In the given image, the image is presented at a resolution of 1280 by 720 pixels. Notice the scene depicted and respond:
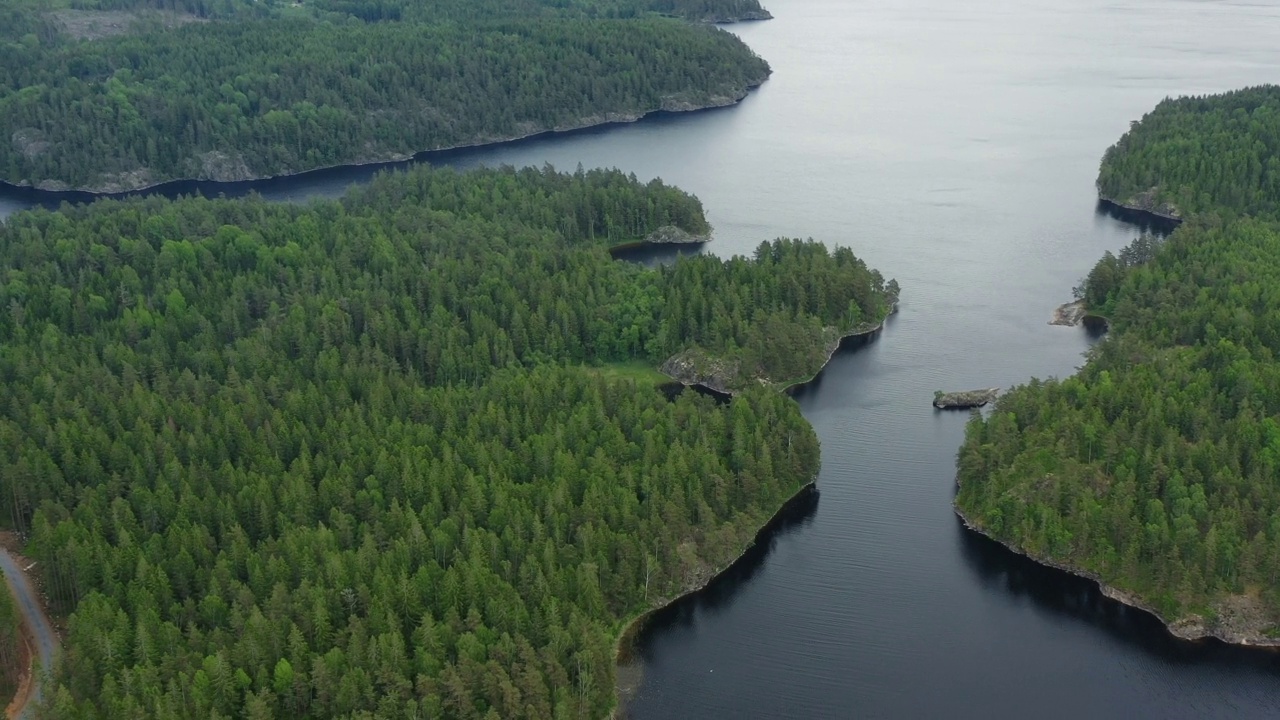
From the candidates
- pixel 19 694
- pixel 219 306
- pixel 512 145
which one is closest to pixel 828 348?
pixel 219 306

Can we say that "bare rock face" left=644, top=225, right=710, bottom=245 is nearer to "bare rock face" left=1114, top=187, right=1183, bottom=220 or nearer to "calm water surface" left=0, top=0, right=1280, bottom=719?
"calm water surface" left=0, top=0, right=1280, bottom=719

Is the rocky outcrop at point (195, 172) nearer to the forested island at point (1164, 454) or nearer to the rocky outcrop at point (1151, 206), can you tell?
the rocky outcrop at point (1151, 206)

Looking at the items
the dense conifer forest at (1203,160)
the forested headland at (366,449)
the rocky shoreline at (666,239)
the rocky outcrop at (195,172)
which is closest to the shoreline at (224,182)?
the rocky outcrop at (195,172)

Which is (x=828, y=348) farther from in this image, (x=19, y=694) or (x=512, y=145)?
(x=512, y=145)

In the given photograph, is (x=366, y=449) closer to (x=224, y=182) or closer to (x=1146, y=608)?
(x=1146, y=608)

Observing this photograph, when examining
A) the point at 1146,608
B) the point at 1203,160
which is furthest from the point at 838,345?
the point at 1203,160
